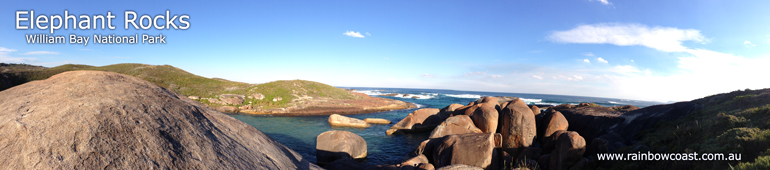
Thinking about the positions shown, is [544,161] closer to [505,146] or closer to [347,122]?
[505,146]

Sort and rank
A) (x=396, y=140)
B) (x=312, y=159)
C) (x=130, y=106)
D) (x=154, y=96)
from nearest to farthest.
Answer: (x=130, y=106) → (x=154, y=96) → (x=312, y=159) → (x=396, y=140)

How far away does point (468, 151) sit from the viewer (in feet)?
35.3

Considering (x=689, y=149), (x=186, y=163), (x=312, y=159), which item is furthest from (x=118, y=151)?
(x=689, y=149)

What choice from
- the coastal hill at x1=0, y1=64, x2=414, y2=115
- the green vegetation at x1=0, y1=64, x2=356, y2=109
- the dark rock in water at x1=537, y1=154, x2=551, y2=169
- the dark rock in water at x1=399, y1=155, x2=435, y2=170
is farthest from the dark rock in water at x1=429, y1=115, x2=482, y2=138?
the green vegetation at x1=0, y1=64, x2=356, y2=109

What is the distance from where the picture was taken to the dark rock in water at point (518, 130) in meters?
14.1

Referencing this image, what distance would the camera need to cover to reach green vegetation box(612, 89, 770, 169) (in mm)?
6413

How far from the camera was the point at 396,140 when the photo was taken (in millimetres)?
20219

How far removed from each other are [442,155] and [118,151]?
34.1 ft

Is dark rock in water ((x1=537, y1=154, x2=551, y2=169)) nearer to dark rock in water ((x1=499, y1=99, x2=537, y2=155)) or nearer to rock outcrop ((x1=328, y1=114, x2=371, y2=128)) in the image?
dark rock in water ((x1=499, y1=99, x2=537, y2=155))

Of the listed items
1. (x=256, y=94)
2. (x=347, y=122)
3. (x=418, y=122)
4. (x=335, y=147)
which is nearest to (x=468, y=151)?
(x=335, y=147)

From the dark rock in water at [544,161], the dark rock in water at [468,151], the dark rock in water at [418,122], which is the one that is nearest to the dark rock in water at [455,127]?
the dark rock in water at [468,151]

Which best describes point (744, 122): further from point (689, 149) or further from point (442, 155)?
point (442, 155)

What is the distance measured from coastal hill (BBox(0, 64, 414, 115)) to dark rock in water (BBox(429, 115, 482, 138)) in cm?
2228

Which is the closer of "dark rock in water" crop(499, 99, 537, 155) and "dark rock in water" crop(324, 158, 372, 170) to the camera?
"dark rock in water" crop(324, 158, 372, 170)
